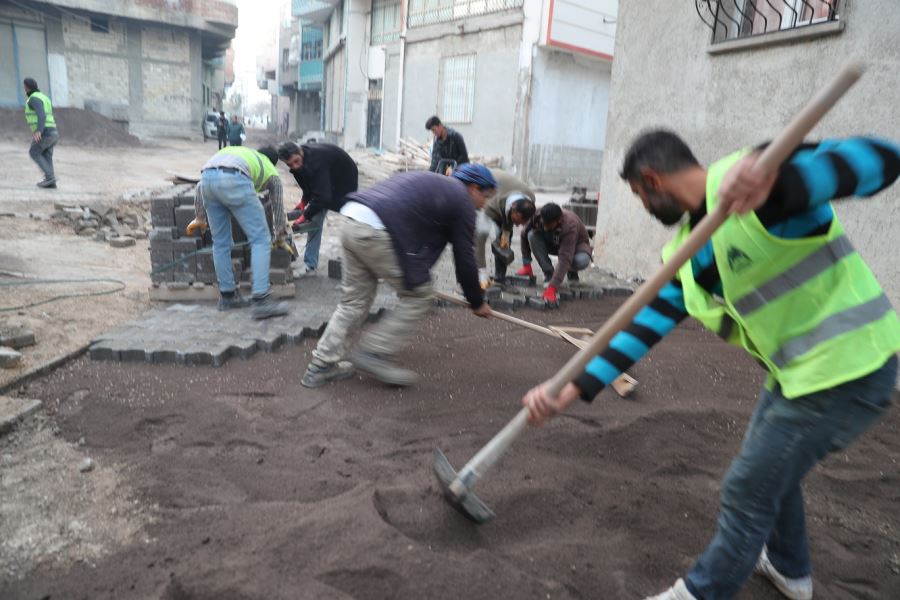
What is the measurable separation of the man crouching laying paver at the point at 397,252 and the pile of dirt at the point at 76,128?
21.0 m

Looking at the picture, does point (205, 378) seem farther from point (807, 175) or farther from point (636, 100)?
point (636, 100)

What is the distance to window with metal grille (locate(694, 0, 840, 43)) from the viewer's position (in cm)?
480

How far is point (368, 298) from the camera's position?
374cm

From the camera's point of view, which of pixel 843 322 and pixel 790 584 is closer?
pixel 843 322

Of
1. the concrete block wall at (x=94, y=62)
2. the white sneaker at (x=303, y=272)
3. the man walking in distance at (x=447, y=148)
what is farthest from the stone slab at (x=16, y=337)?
the concrete block wall at (x=94, y=62)

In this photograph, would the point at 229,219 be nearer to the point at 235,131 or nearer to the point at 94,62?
the point at 235,131

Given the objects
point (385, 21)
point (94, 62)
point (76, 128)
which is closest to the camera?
point (76, 128)

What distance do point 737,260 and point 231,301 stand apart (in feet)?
13.9

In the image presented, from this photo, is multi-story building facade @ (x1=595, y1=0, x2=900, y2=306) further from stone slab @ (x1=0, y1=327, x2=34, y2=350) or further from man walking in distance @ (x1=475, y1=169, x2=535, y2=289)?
stone slab @ (x1=0, y1=327, x2=34, y2=350)

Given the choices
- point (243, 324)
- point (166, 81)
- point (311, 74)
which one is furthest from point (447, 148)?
point (311, 74)

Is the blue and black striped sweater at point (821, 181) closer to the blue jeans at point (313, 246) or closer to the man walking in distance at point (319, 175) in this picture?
the man walking in distance at point (319, 175)

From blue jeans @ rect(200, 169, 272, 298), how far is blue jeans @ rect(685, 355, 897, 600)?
3.94 metres

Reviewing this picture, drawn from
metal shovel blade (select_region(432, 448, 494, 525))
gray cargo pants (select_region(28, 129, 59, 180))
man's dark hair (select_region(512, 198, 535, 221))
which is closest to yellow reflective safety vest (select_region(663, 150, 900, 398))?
metal shovel blade (select_region(432, 448, 494, 525))

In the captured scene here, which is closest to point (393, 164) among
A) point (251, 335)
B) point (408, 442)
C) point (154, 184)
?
point (154, 184)
